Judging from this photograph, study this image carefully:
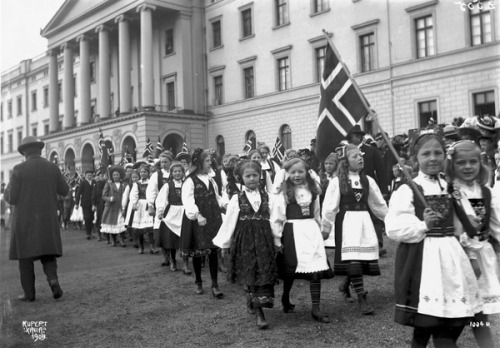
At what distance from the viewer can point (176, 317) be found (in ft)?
19.0

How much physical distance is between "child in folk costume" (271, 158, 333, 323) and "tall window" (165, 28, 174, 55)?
35032mm

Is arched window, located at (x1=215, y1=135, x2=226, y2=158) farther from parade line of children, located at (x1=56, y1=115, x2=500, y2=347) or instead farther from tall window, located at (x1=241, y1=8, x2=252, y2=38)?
parade line of children, located at (x1=56, y1=115, x2=500, y2=347)

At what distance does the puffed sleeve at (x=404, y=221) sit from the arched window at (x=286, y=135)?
94.1 feet

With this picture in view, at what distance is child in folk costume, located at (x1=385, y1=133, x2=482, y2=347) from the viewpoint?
328 cm

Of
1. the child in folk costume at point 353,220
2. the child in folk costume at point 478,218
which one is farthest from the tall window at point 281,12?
the child in folk costume at point 478,218

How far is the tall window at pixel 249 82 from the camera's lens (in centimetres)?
3500

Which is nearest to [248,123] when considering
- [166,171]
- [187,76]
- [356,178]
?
[187,76]

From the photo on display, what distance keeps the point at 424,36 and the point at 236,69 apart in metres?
14.0

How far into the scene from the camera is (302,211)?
550 cm

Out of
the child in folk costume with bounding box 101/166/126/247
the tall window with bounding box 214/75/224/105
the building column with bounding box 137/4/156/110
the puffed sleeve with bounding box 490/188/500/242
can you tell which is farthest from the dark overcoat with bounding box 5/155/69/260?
the tall window with bounding box 214/75/224/105

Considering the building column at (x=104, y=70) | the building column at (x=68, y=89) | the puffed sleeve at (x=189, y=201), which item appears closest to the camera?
the puffed sleeve at (x=189, y=201)

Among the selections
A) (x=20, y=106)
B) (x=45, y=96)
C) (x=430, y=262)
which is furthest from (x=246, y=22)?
(x=430, y=262)

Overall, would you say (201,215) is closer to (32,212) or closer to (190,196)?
(190,196)

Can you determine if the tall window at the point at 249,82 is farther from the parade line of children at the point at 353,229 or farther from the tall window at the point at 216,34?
the parade line of children at the point at 353,229
